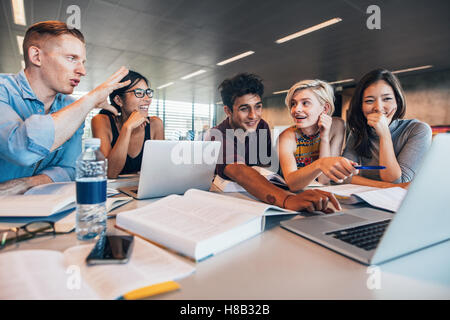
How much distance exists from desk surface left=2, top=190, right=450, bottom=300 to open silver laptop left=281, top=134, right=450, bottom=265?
3 cm

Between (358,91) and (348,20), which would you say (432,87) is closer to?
(348,20)

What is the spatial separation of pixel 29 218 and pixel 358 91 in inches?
69.0

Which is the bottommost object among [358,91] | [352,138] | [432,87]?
[352,138]

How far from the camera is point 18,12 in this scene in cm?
373

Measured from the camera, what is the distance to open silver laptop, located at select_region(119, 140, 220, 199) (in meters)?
0.93

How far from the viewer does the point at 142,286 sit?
0.38 m

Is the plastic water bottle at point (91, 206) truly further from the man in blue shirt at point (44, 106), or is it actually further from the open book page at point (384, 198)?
the open book page at point (384, 198)

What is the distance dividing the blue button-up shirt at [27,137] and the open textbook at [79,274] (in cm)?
62

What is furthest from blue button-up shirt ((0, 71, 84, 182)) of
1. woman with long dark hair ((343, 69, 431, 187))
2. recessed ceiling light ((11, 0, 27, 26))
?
recessed ceiling light ((11, 0, 27, 26))

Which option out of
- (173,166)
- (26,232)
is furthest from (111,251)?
(173,166)

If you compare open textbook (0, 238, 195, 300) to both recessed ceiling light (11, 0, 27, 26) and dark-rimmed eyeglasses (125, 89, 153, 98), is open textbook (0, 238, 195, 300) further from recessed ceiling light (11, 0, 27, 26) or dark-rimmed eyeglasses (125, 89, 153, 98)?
recessed ceiling light (11, 0, 27, 26)

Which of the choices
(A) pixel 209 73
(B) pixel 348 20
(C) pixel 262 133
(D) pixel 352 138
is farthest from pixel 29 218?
(A) pixel 209 73

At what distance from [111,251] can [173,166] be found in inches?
20.7

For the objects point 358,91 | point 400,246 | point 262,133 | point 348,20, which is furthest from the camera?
point 348,20
